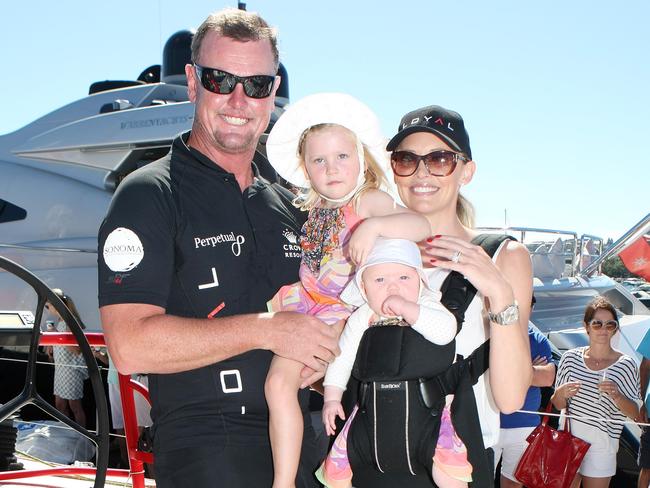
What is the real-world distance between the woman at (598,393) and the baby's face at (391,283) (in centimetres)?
307

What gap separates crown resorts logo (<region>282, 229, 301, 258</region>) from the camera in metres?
2.36

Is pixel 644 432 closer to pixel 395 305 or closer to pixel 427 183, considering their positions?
pixel 427 183

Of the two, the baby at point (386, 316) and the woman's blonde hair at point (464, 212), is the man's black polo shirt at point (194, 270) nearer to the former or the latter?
the baby at point (386, 316)

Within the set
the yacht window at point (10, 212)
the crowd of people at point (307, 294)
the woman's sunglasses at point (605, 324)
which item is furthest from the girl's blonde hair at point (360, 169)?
the yacht window at point (10, 212)

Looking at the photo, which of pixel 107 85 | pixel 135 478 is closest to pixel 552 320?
pixel 107 85

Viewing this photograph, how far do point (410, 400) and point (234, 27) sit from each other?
49.7 inches

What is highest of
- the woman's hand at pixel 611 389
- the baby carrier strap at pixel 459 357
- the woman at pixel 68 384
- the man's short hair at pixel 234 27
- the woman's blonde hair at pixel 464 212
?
the man's short hair at pixel 234 27

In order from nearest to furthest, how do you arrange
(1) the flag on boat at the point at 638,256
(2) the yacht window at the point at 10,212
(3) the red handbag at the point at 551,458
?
1. (3) the red handbag at the point at 551,458
2. (1) the flag on boat at the point at 638,256
3. (2) the yacht window at the point at 10,212

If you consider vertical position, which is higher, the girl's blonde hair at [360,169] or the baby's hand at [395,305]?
the girl's blonde hair at [360,169]

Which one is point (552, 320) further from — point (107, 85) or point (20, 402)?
point (20, 402)

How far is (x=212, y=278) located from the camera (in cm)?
215

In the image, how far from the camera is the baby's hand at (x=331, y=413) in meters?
2.02

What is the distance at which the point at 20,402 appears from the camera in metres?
2.71

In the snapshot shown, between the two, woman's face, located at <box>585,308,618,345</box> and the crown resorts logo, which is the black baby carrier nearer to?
the crown resorts logo
